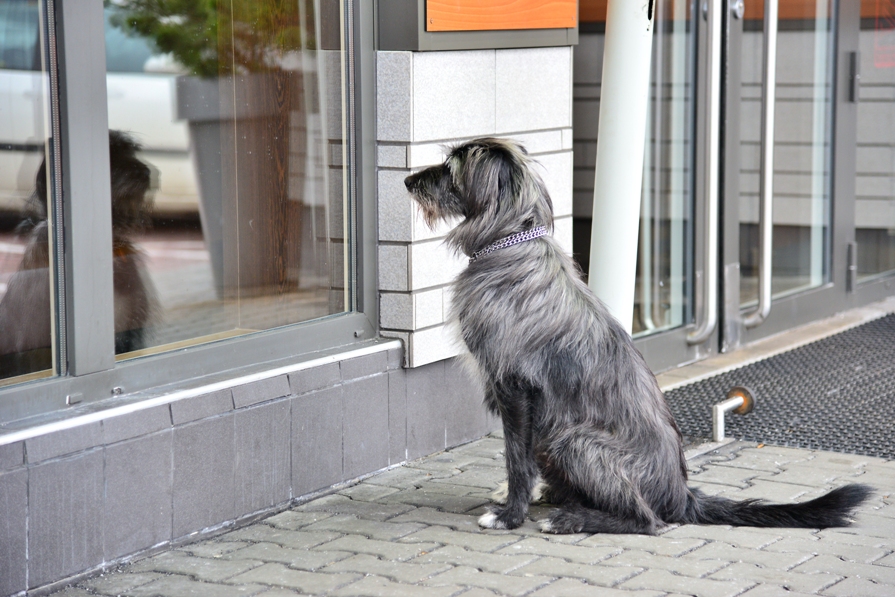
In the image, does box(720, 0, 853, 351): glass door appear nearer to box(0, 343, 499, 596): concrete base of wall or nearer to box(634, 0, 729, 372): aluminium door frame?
box(634, 0, 729, 372): aluminium door frame

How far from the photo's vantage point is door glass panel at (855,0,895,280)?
936 cm

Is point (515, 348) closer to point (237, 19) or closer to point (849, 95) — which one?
point (237, 19)

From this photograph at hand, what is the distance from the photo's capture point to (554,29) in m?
5.82

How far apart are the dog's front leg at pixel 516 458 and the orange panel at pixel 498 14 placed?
1859 millimetres

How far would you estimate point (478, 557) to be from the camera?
3963 millimetres

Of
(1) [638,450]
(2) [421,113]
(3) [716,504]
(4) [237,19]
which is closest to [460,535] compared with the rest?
(1) [638,450]

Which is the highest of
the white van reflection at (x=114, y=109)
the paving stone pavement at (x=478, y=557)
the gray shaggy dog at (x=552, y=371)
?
the white van reflection at (x=114, y=109)

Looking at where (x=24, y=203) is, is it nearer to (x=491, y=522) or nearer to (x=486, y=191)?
(x=486, y=191)

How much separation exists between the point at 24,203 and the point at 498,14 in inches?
102

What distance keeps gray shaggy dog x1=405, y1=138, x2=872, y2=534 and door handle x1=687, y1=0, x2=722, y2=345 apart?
323 cm

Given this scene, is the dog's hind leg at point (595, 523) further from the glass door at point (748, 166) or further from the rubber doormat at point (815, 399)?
the glass door at point (748, 166)

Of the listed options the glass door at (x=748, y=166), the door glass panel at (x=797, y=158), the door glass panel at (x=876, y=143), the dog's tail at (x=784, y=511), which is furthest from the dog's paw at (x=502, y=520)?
the door glass panel at (x=876, y=143)

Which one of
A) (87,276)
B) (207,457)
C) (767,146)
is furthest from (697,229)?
(87,276)

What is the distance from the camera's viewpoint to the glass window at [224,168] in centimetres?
423
